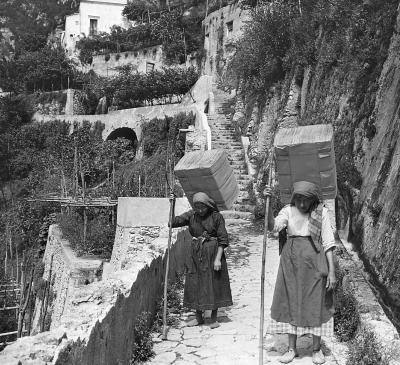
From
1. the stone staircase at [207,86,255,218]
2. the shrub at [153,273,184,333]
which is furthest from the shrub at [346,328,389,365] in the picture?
the stone staircase at [207,86,255,218]

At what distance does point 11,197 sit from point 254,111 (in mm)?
20915

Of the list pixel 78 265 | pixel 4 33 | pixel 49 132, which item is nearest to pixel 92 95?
pixel 49 132

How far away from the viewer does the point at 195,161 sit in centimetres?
531

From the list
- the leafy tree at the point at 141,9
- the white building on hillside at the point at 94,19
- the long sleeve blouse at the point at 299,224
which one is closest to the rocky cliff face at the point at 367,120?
the long sleeve blouse at the point at 299,224

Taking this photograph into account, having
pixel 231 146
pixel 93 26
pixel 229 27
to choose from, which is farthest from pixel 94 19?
pixel 231 146

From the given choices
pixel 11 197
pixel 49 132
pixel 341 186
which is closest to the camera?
pixel 341 186

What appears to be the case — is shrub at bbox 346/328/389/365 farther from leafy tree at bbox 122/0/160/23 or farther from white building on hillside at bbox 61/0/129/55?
white building on hillside at bbox 61/0/129/55

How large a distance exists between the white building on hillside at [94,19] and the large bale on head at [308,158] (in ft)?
158

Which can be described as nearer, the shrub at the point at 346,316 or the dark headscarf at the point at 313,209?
the dark headscarf at the point at 313,209

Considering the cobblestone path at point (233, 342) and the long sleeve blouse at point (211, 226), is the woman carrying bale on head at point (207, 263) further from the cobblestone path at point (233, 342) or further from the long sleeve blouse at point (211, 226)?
the cobblestone path at point (233, 342)

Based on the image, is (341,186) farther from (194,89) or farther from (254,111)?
(194,89)

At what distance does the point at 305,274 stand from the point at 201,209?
4.65ft

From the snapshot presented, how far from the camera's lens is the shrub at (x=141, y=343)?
4.49 meters

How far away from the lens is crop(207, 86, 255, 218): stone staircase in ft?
45.7
